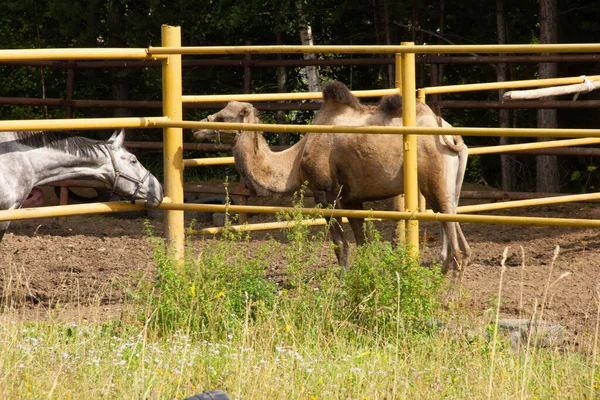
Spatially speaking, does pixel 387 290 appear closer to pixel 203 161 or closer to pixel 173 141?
pixel 173 141

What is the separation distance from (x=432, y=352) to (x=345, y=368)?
486mm

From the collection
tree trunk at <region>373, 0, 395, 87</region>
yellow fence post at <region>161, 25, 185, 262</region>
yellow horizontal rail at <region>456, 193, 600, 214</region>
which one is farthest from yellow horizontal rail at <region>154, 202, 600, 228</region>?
tree trunk at <region>373, 0, 395, 87</region>

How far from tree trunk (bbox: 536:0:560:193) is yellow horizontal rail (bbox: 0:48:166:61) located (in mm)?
7215

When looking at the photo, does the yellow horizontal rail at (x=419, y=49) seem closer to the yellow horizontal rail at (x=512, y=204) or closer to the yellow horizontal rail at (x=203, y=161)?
the yellow horizontal rail at (x=203, y=161)

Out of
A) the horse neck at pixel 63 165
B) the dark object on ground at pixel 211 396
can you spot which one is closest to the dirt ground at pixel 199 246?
the horse neck at pixel 63 165

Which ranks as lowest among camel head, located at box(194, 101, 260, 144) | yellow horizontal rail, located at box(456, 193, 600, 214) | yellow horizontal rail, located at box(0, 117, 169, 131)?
yellow horizontal rail, located at box(456, 193, 600, 214)

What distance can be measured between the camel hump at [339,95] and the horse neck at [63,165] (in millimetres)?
1907

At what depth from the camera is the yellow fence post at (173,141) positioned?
5.62 m

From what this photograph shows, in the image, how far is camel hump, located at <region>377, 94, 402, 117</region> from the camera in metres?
7.13

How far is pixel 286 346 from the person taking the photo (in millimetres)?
4621

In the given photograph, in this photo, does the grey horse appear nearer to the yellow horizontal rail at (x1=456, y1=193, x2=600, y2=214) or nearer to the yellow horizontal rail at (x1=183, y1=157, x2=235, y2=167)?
the yellow horizontal rail at (x1=183, y1=157, x2=235, y2=167)

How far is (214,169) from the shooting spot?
15047 millimetres

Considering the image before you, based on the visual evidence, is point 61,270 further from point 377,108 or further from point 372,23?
point 372,23

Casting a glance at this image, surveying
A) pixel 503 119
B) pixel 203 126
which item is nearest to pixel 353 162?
pixel 203 126
